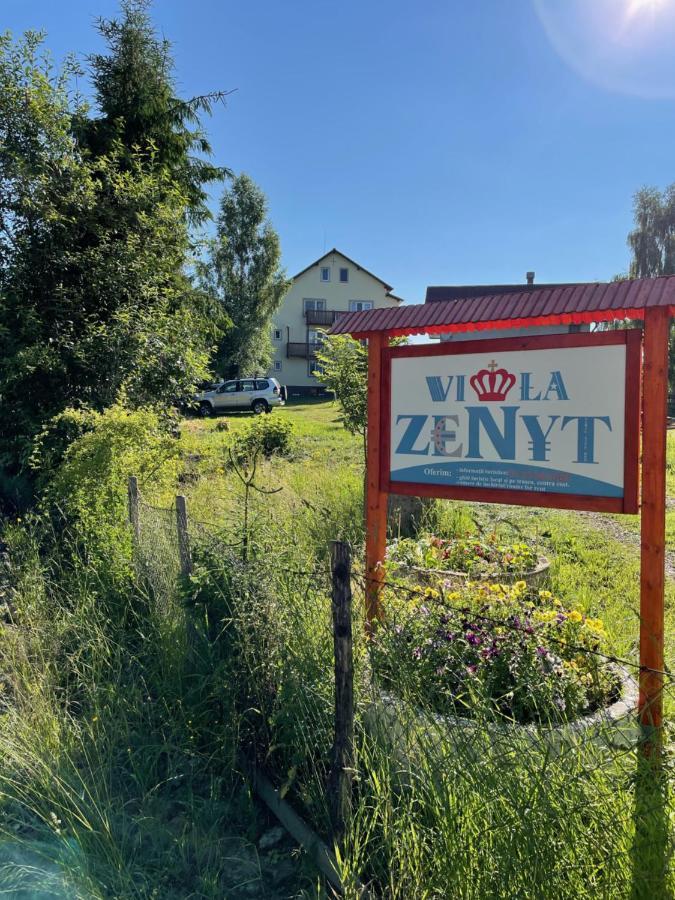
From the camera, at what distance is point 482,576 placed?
452cm

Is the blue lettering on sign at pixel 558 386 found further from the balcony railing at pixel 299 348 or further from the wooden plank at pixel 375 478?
the balcony railing at pixel 299 348

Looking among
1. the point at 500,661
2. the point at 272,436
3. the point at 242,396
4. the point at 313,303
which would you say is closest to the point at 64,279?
the point at 272,436

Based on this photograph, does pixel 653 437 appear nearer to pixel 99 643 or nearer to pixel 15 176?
pixel 99 643

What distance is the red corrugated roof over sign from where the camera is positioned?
2.66 meters

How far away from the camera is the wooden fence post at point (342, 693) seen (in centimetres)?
227

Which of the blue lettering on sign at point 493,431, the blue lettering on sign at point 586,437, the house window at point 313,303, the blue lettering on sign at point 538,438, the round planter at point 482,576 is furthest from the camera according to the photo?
the house window at point 313,303

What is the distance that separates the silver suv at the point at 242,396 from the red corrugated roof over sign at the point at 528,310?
956 inches

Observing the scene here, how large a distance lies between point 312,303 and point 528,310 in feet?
136

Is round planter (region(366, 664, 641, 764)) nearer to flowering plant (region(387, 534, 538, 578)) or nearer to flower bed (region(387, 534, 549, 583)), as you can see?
flower bed (region(387, 534, 549, 583))

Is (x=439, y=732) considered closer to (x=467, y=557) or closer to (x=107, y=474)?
(x=467, y=557)

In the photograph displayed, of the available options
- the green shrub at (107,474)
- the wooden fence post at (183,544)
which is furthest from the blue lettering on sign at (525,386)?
the green shrub at (107,474)

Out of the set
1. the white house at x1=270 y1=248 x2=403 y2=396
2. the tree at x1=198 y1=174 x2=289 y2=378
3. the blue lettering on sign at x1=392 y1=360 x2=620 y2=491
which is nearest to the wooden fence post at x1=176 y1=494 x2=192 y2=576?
the blue lettering on sign at x1=392 y1=360 x2=620 y2=491

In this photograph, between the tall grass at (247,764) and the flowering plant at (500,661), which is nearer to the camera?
the tall grass at (247,764)

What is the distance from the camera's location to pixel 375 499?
3.80 meters
